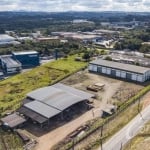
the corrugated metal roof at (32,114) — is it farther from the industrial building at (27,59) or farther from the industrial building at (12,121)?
the industrial building at (27,59)

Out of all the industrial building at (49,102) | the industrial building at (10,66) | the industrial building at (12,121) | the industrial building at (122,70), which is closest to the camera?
the industrial building at (12,121)

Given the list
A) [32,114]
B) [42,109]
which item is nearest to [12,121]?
[32,114]

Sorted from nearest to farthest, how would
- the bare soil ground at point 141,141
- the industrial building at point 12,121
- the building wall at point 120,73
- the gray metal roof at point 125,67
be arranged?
the bare soil ground at point 141,141 < the industrial building at point 12,121 < the building wall at point 120,73 < the gray metal roof at point 125,67

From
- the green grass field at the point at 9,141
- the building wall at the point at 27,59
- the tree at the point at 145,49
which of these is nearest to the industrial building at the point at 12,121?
the green grass field at the point at 9,141

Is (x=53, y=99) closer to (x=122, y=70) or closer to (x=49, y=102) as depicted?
(x=49, y=102)

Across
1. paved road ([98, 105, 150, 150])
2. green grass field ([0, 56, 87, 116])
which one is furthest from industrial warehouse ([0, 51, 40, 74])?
paved road ([98, 105, 150, 150])

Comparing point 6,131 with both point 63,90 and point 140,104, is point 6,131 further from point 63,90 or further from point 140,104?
point 140,104

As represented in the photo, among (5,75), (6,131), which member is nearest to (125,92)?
(6,131)
